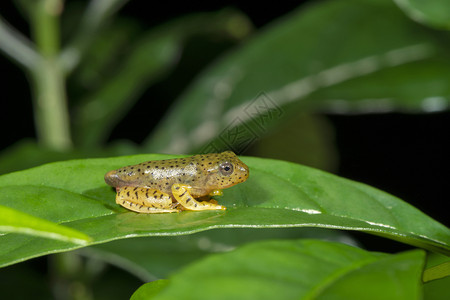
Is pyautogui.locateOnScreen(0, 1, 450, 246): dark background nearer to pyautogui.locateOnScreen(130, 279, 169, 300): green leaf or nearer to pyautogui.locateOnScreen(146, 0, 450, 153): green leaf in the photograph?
pyautogui.locateOnScreen(146, 0, 450, 153): green leaf

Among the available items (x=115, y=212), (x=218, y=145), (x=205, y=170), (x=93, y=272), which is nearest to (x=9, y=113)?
(x=93, y=272)

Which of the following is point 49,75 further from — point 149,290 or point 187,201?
point 149,290

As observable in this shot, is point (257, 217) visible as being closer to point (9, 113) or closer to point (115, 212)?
point (115, 212)

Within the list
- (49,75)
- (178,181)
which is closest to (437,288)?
(178,181)

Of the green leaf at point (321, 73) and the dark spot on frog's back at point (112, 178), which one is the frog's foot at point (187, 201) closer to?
the dark spot on frog's back at point (112, 178)

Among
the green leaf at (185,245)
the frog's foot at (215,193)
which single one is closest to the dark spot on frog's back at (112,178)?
the frog's foot at (215,193)
